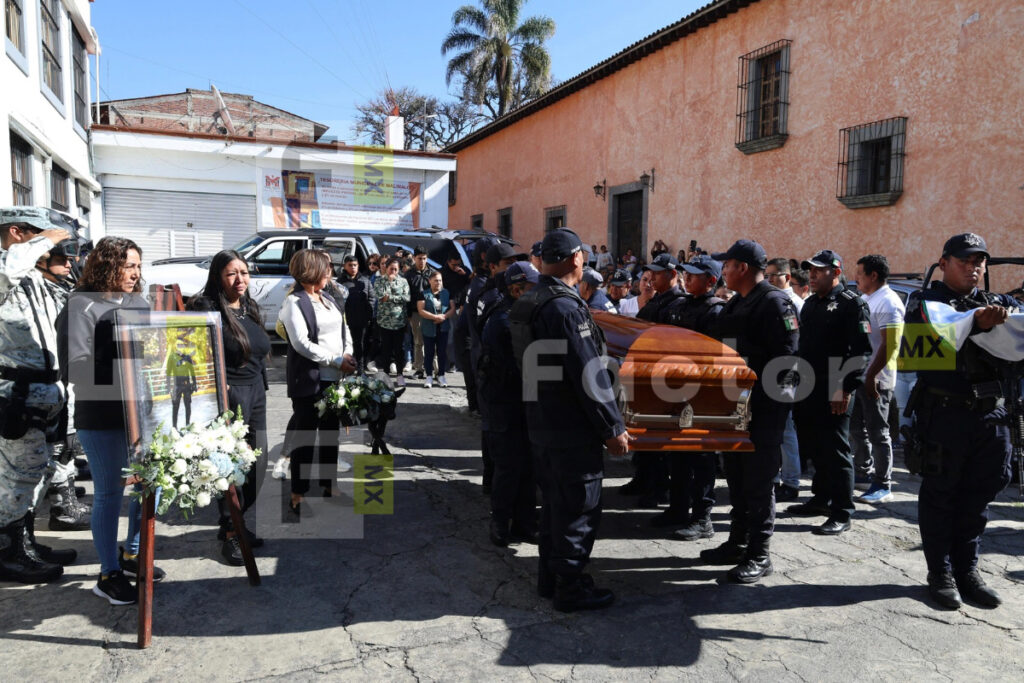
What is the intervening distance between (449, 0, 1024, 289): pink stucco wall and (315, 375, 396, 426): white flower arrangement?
27.9 feet

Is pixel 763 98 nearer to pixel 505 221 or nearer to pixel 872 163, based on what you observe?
pixel 872 163

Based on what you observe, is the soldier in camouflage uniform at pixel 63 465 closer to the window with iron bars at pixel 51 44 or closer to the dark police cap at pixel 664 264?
the dark police cap at pixel 664 264

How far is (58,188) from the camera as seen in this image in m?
11.6

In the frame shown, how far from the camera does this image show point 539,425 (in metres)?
3.31

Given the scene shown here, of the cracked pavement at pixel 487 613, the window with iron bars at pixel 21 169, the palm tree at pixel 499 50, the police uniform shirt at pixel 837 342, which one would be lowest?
the cracked pavement at pixel 487 613

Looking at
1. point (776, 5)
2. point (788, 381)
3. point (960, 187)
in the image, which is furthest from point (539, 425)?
point (776, 5)

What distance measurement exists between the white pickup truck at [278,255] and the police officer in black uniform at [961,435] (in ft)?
25.9

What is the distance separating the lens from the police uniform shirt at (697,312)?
4445mm

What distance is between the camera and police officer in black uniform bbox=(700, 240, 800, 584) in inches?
145

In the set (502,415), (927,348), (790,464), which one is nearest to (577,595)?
(502,415)

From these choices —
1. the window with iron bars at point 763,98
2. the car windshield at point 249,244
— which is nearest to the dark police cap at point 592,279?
the car windshield at point 249,244

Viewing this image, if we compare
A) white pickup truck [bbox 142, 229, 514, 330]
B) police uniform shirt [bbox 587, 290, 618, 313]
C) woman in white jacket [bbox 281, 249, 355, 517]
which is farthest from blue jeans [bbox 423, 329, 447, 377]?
woman in white jacket [bbox 281, 249, 355, 517]

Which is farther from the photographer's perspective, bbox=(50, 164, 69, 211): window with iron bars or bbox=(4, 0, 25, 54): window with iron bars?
bbox=(50, 164, 69, 211): window with iron bars

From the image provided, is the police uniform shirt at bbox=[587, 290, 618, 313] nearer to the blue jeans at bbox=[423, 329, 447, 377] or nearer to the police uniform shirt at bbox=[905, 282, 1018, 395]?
the blue jeans at bbox=[423, 329, 447, 377]
